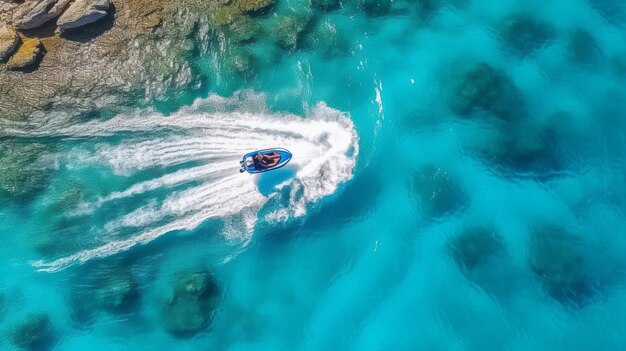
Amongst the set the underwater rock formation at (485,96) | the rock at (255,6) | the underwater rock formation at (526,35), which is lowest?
the underwater rock formation at (485,96)

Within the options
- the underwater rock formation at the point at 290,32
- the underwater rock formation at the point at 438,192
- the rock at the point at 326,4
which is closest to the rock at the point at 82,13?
the underwater rock formation at the point at 290,32

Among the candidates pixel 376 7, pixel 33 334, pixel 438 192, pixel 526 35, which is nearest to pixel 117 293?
pixel 33 334

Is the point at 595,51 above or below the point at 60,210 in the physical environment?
above

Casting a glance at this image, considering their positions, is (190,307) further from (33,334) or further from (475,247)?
(475,247)

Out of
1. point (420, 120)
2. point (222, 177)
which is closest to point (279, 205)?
point (222, 177)

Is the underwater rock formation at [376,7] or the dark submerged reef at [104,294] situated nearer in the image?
the dark submerged reef at [104,294]

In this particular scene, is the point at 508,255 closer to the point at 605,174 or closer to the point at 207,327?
the point at 605,174

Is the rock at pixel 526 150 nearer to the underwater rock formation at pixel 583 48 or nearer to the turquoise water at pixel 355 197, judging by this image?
the turquoise water at pixel 355 197
